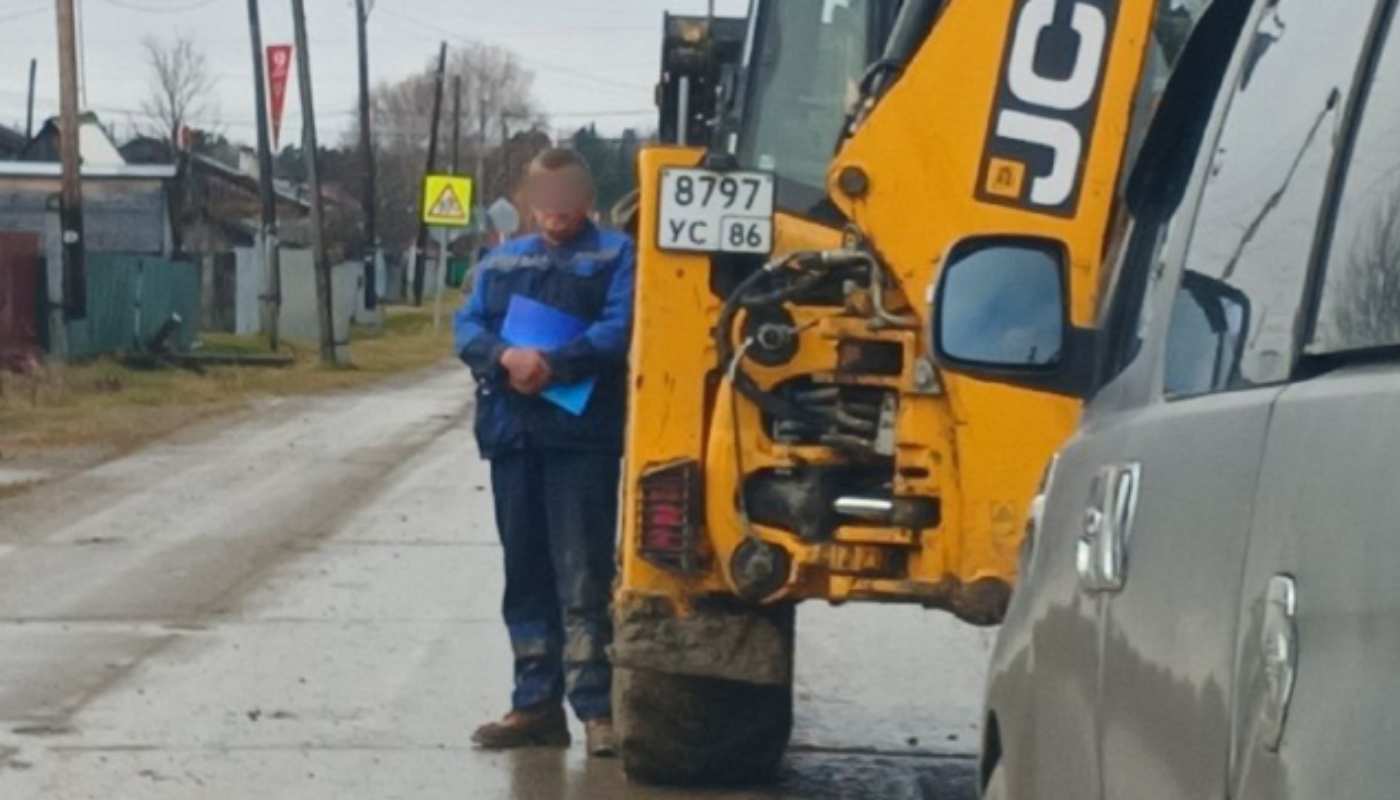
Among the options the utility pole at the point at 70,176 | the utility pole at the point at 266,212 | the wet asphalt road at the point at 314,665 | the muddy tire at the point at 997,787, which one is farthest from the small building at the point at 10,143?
the muddy tire at the point at 997,787

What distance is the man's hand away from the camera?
841 centimetres

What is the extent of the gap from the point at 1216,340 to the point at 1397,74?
0.71m

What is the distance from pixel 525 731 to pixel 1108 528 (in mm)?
5259

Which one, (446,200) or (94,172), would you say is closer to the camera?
(446,200)

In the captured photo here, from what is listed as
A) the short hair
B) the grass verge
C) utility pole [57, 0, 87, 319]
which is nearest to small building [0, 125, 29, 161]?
the grass verge

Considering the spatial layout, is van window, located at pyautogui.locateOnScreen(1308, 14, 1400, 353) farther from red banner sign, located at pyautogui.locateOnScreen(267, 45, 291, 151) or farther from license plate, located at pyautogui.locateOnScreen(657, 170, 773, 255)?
red banner sign, located at pyautogui.locateOnScreen(267, 45, 291, 151)

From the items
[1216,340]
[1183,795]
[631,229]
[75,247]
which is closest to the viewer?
[1183,795]

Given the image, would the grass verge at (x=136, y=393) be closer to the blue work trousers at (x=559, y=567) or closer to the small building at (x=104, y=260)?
the small building at (x=104, y=260)

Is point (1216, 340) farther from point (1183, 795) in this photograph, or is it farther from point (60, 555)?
point (60, 555)

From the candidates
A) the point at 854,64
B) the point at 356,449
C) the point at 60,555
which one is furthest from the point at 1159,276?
the point at 356,449

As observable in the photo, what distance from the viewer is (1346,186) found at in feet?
9.37

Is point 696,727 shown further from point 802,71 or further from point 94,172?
point 94,172

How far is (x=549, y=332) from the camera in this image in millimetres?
8578

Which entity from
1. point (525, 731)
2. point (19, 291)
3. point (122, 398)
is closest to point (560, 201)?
point (525, 731)
